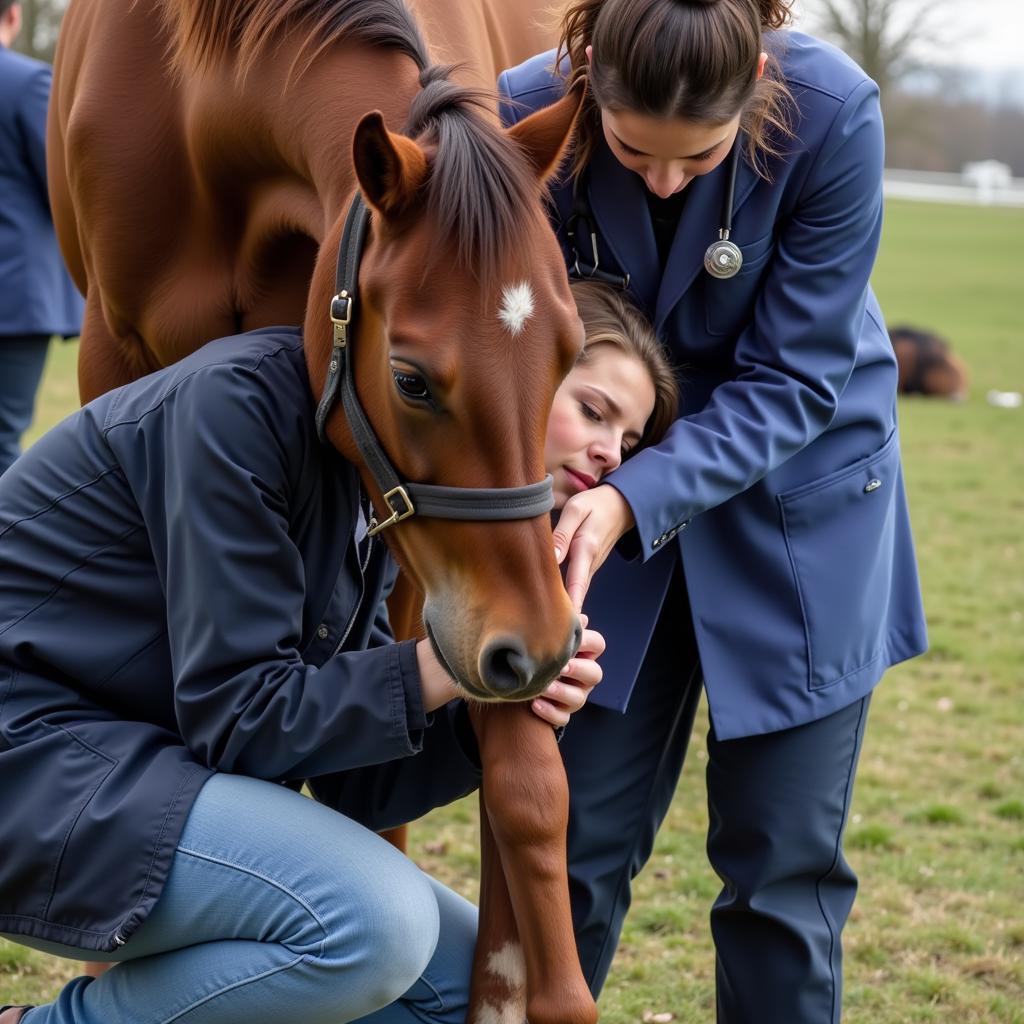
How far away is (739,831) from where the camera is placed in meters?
2.84

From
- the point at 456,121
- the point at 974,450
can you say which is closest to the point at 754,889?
the point at 456,121

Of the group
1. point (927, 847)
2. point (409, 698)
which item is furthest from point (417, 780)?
point (927, 847)

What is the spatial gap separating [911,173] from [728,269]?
59171mm

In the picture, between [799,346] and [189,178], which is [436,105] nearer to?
[799,346]

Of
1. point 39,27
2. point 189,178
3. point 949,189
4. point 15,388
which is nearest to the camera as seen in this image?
point 189,178

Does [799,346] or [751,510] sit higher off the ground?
[799,346]

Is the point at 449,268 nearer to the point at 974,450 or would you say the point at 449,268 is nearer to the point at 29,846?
the point at 29,846

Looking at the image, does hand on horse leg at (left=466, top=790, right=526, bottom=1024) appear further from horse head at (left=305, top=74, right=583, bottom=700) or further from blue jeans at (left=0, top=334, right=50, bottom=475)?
blue jeans at (left=0, top=334, right=50, bottom=475)

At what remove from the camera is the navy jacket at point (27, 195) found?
18.5 feet

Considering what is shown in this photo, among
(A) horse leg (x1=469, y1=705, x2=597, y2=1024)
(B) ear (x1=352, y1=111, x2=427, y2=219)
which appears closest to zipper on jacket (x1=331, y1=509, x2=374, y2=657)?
(A) horse leg (x1=469, y1=705, x2=597, y2=1024)

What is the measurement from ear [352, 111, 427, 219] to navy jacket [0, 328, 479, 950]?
38cm

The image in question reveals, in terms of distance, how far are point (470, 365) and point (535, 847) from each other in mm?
802

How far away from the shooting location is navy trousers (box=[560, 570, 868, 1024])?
2.79 m

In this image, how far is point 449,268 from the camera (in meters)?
2.09
